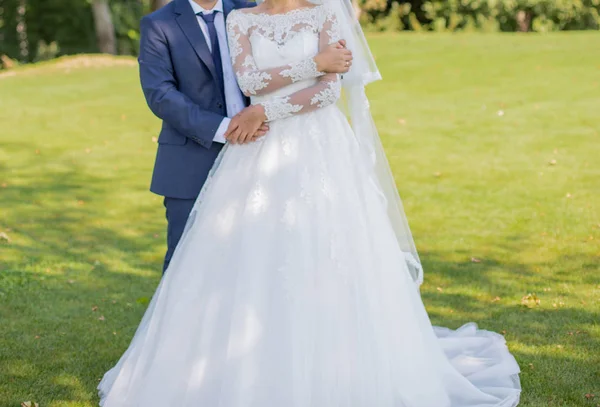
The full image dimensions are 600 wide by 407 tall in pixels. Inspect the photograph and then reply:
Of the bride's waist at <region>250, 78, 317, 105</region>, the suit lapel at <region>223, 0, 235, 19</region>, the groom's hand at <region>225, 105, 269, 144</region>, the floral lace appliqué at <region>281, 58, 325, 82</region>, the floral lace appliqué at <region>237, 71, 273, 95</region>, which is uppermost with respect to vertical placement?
the suit lapel at <region>223, 0, 235, 19</region>

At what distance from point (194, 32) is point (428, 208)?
5.95 m

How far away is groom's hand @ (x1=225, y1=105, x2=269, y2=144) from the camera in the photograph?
14.3ft

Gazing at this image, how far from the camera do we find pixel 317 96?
14.3ft

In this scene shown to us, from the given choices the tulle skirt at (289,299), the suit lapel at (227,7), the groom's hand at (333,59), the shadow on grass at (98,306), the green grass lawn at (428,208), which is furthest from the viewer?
the green grass lawn at (428,208)

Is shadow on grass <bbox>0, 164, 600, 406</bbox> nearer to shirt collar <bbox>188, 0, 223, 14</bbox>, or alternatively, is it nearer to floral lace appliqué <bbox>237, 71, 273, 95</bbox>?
floral lace appliqué <bbox>237, 71, 273, 95</bbox>

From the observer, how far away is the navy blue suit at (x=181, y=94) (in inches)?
179

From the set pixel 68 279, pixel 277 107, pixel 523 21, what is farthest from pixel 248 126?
pixel 523 21

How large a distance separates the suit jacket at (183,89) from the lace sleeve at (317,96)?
346mm

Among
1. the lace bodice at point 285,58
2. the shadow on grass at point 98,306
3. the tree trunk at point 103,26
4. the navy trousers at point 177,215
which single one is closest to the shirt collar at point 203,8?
the lace bodice at point 285,58

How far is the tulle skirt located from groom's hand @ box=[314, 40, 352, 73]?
27 centimetres

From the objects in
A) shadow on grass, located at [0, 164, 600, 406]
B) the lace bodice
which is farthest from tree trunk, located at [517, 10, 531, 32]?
the lace bodice

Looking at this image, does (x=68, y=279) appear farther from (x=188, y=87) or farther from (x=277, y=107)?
(x=277, y=107)

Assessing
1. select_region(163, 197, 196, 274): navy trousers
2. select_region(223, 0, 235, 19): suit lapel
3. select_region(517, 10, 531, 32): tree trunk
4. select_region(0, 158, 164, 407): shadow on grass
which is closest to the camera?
select_region(223, 0, 235, 19): suit lapel

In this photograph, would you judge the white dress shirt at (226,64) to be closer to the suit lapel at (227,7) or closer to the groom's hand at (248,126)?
the suit lapel at (227,7)
